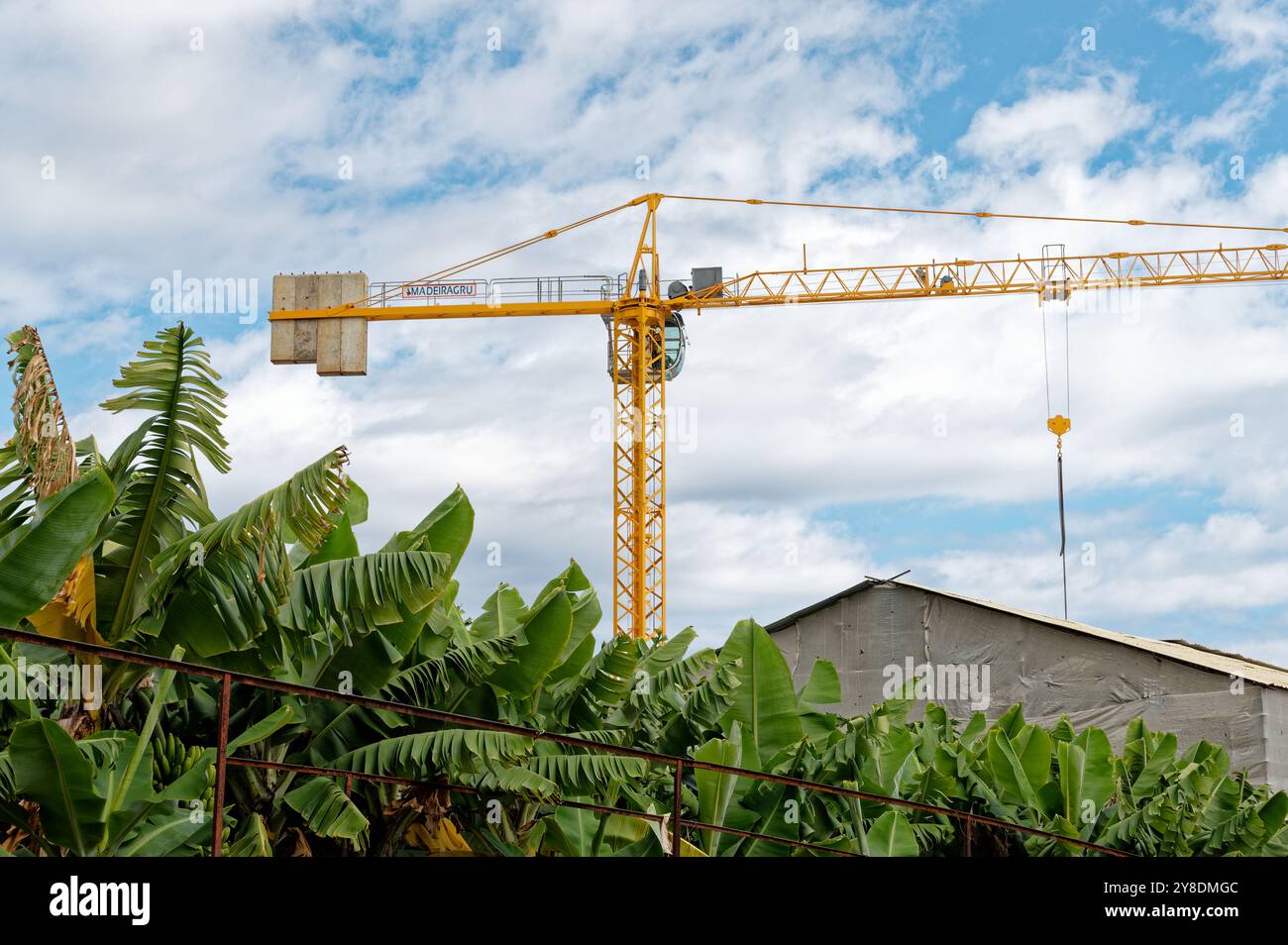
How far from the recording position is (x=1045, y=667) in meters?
21.8

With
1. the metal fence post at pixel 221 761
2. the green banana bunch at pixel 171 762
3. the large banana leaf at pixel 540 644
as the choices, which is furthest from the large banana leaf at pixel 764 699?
the metal fence post at pixel 221 761

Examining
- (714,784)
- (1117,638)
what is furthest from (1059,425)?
(714,784)

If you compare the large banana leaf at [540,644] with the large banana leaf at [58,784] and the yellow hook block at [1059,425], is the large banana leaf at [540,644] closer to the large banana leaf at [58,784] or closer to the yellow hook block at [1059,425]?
the large banana leaf at [58,784]

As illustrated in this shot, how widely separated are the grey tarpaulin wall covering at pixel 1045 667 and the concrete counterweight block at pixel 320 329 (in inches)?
989

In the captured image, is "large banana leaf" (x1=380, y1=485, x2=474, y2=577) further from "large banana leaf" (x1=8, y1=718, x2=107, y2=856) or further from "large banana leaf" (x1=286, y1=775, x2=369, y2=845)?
"large banana leaf" (x1=8, y1=718, x2=107, y2=856)

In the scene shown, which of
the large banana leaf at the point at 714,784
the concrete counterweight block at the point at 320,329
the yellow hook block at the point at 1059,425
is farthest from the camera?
the concrete counterweight block at the point at 320,329

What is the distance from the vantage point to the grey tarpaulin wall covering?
64.8 ft

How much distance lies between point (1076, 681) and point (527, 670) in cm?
1389

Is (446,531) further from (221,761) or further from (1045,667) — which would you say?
(1045,667)

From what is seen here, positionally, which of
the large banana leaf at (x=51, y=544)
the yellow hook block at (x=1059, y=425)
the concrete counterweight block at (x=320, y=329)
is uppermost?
the concrete counterweight block at (x=320, y=329)

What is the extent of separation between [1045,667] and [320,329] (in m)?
30.9

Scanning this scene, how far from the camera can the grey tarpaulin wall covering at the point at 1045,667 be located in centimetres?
1975

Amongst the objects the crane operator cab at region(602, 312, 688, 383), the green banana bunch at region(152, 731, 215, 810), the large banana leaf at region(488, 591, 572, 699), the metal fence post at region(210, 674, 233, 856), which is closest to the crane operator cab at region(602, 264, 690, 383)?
the crane operator cab at region(602, 312, 688, 383)
